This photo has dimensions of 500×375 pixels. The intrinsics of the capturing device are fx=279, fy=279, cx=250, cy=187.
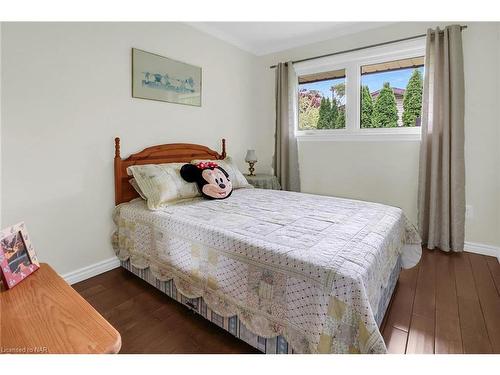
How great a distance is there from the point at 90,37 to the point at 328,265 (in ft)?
7.81

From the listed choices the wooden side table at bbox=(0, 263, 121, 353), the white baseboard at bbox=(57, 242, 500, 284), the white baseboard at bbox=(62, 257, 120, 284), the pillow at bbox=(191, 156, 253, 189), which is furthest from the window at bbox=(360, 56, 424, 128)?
the wooden side table at bbox=(0, 263, 121, 353)

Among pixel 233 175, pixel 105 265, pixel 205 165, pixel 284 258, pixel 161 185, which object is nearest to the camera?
pixel 284 258

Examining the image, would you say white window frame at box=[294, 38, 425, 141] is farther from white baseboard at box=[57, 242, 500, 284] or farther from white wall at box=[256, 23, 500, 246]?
white baseboard at box=[57, 242, 500, 284]

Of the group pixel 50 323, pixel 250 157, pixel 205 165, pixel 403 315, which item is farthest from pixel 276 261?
pixel 250 157

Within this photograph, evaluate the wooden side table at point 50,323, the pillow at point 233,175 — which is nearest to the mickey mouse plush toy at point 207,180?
the pillow at point 233,175

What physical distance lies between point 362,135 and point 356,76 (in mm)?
697

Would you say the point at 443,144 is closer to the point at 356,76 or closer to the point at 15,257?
the point at 356,76

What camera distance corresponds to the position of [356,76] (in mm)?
3254

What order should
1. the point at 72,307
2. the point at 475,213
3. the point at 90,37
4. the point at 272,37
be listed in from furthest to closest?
the point at 272,37 < the point at 475,213 < the point at 90,37 < the point at 72,307

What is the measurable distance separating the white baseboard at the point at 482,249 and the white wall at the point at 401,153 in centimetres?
4

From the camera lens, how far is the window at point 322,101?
3420 mm

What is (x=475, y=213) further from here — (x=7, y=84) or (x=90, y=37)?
(x=7, y=84)
